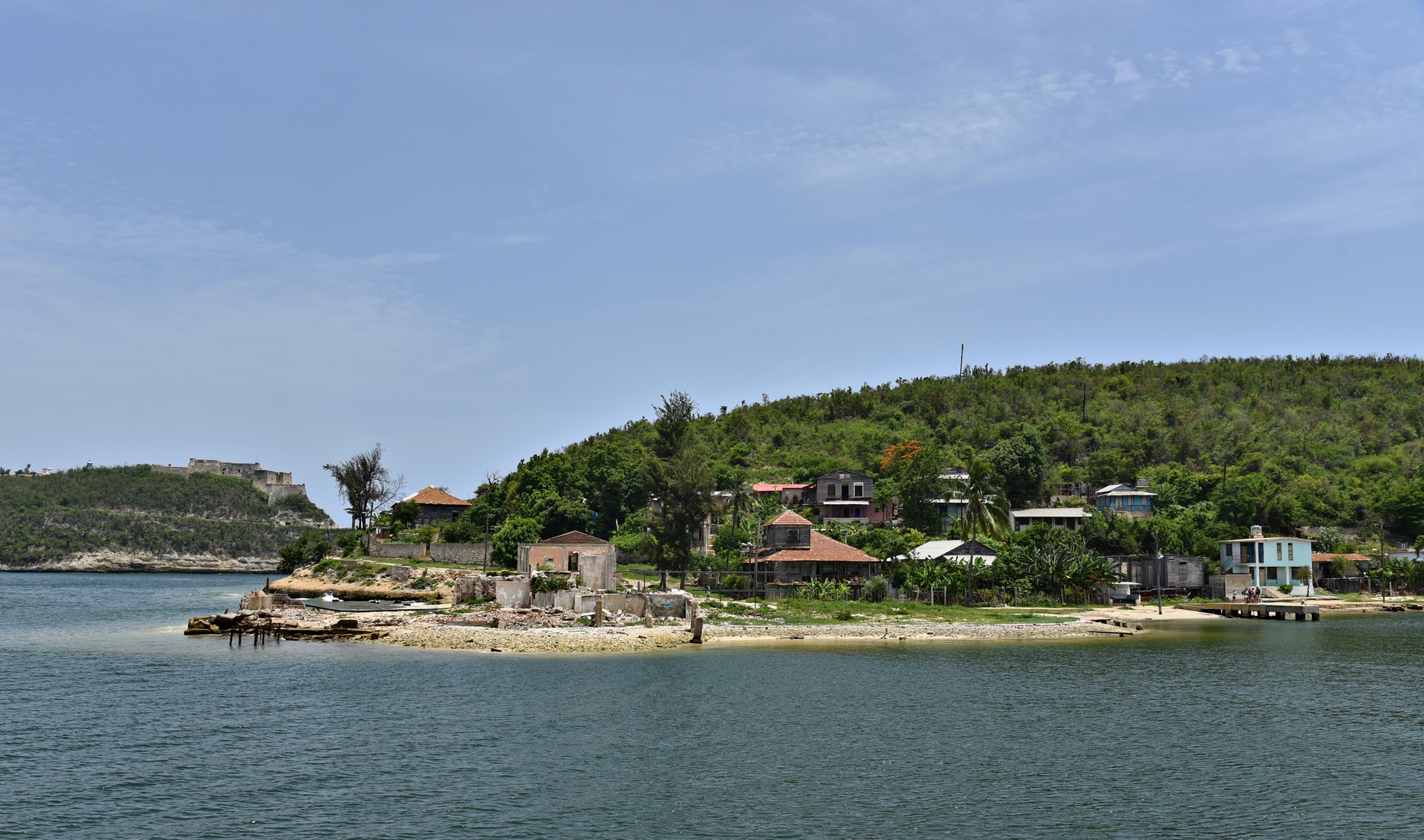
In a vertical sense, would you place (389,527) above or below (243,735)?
above

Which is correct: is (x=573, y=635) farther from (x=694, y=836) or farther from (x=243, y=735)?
(x=694, y=836)

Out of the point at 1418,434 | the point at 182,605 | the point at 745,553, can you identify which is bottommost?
the point at 182,605

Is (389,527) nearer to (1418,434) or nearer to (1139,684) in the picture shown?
(1139,684)

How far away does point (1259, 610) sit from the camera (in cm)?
7606

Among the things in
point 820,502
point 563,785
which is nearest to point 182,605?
point 820,502

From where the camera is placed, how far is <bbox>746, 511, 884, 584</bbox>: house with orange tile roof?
6981 centimetres

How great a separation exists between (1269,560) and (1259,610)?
9.77m

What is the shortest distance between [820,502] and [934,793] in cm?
7148

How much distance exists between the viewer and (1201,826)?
75.0ft

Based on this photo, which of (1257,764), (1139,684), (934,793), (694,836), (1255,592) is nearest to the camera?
(694,836)

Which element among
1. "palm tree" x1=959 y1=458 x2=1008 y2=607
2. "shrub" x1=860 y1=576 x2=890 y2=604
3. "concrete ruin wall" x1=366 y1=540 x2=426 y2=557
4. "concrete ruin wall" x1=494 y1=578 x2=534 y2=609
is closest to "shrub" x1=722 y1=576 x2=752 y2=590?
"shrub" x1=860 y1=576 x2=890 y2=604

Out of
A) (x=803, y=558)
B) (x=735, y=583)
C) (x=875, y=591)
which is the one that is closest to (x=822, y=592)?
(x=803, y=558)

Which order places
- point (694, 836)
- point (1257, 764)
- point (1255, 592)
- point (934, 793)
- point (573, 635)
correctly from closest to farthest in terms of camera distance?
1. point (694, 836)
2. point (934, 793)
3. point (1257, 764)
4. point (573, 635)
5. point (1255, 592)

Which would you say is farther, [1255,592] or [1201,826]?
[1255,592]
